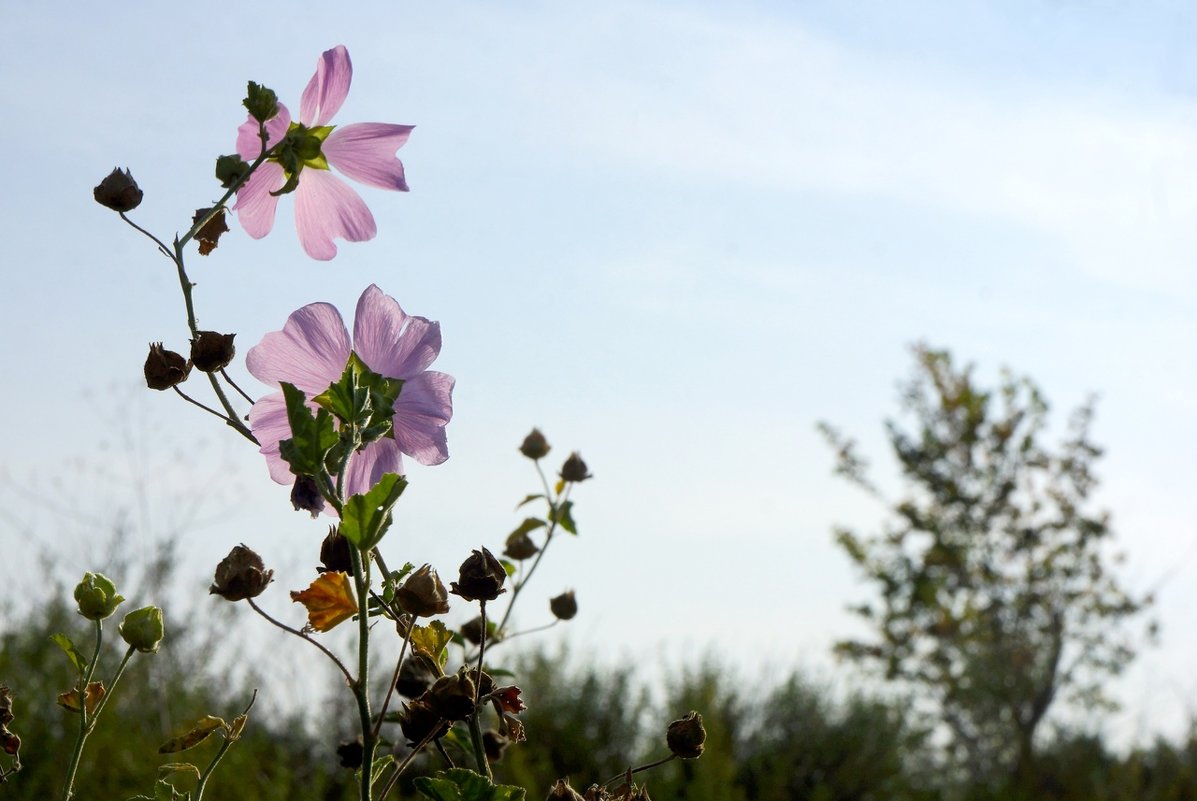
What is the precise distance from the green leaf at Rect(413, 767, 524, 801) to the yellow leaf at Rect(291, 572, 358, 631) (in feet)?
0.40

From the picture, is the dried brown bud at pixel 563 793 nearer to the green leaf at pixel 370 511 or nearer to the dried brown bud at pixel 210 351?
the green leaf at pixel 370 511

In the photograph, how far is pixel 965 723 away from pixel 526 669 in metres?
4.20

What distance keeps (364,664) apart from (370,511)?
0.07m

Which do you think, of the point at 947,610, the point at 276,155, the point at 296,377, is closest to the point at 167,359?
the point at 296,377

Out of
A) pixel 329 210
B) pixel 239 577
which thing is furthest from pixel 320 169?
pixel 239 577

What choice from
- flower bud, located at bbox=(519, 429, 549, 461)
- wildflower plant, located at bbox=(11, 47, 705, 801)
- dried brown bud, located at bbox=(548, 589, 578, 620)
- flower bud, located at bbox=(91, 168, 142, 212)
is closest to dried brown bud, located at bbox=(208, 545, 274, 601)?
wildflower plant, located at bbox=(11, 47, 705, 801)

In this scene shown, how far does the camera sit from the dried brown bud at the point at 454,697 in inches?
27.8

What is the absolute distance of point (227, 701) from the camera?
7.72 m

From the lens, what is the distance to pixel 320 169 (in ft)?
3.10

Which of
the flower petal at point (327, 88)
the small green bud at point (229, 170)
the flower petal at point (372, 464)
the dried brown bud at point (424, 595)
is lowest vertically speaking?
the dried brown bud at point (424, 595)

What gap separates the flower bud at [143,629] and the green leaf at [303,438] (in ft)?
0.66

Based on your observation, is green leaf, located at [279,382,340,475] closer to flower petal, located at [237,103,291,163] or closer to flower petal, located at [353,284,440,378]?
flower petal, located at [353,284,440,378]

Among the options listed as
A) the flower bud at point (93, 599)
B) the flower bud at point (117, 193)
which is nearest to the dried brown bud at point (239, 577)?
the flower bud at point (93, 599)

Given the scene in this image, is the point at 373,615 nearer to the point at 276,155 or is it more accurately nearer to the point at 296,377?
the point at 296,377
